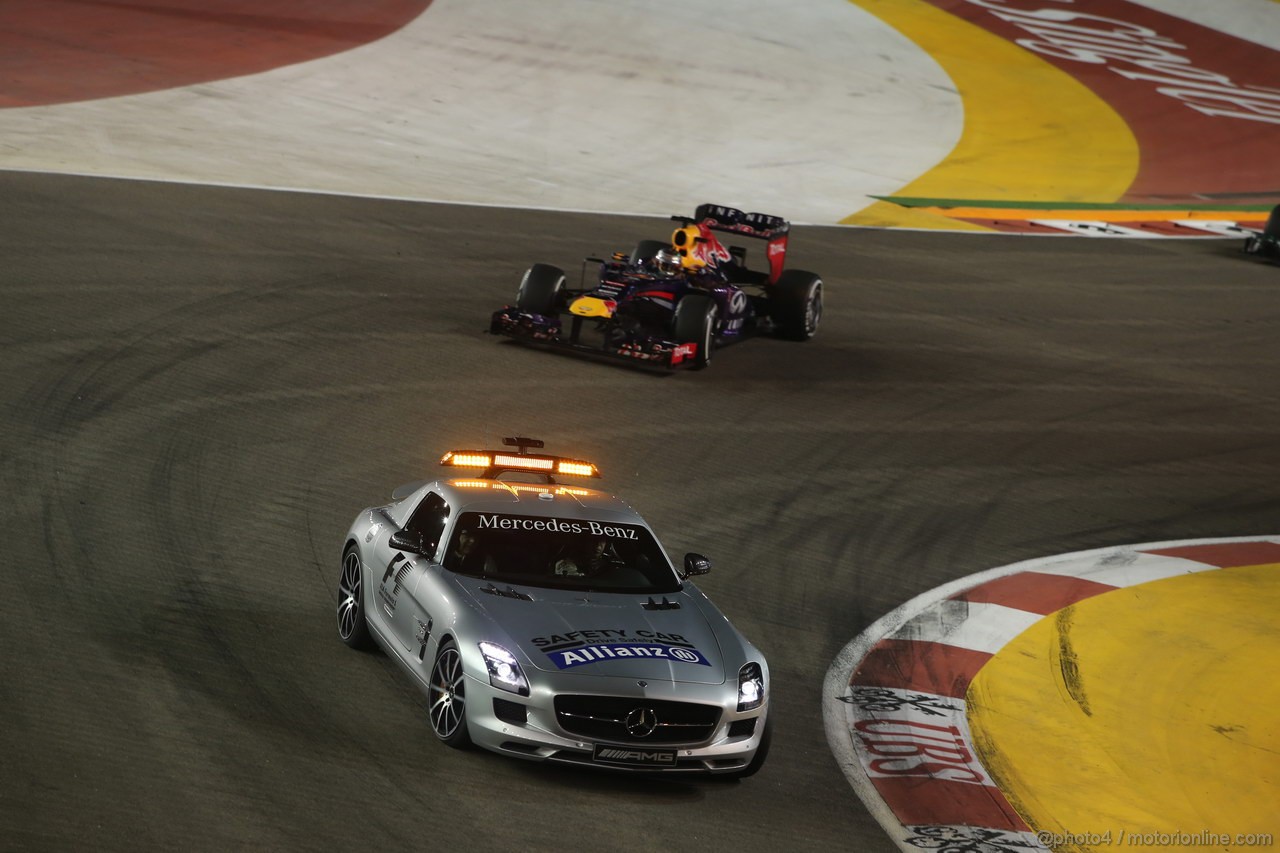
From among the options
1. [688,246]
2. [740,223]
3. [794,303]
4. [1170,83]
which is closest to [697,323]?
[688,246]

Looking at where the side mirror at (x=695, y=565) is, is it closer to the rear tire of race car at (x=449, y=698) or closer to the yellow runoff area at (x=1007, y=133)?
the rear tire of race car at (x=449, y=698)

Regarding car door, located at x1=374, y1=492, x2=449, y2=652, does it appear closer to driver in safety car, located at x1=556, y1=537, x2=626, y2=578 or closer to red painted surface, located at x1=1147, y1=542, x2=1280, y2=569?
driver in safety car, located at x1=556, y1=537, x2=626, y2=578

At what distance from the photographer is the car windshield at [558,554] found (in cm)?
868

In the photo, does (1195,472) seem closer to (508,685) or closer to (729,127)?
(508,685)

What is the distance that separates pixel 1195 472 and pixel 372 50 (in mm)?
22165

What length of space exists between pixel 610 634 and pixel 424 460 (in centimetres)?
526

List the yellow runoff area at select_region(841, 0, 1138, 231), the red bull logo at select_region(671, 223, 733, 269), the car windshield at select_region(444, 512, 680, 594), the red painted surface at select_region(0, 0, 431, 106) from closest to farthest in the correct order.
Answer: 1. the car windshield at select_region(444, 512, 680, 594)
2. the red bull logo at select_region(671, 223, 733, 269)
3. the red painted surface at select_region(0, 0, 431, 106)
4. the yellow runoff area at select_region(841, 0, 1138, 231)

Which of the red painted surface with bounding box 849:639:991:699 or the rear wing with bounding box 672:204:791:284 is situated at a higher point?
the rear wing with bounding box 672:204:791:284

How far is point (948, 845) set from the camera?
7727 mm

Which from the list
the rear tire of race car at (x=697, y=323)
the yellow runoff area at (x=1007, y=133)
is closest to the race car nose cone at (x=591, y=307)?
the rear tire of race car at (x=697, y=323)

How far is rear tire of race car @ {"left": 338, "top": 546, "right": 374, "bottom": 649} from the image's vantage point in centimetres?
919

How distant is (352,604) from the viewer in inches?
368

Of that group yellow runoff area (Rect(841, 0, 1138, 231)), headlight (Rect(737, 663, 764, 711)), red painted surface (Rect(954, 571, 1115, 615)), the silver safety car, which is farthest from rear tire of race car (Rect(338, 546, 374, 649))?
yellow runoff area (Rect(841, 0, 1138, 231))

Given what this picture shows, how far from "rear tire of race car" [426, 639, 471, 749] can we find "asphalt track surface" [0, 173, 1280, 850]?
0.30 feet
